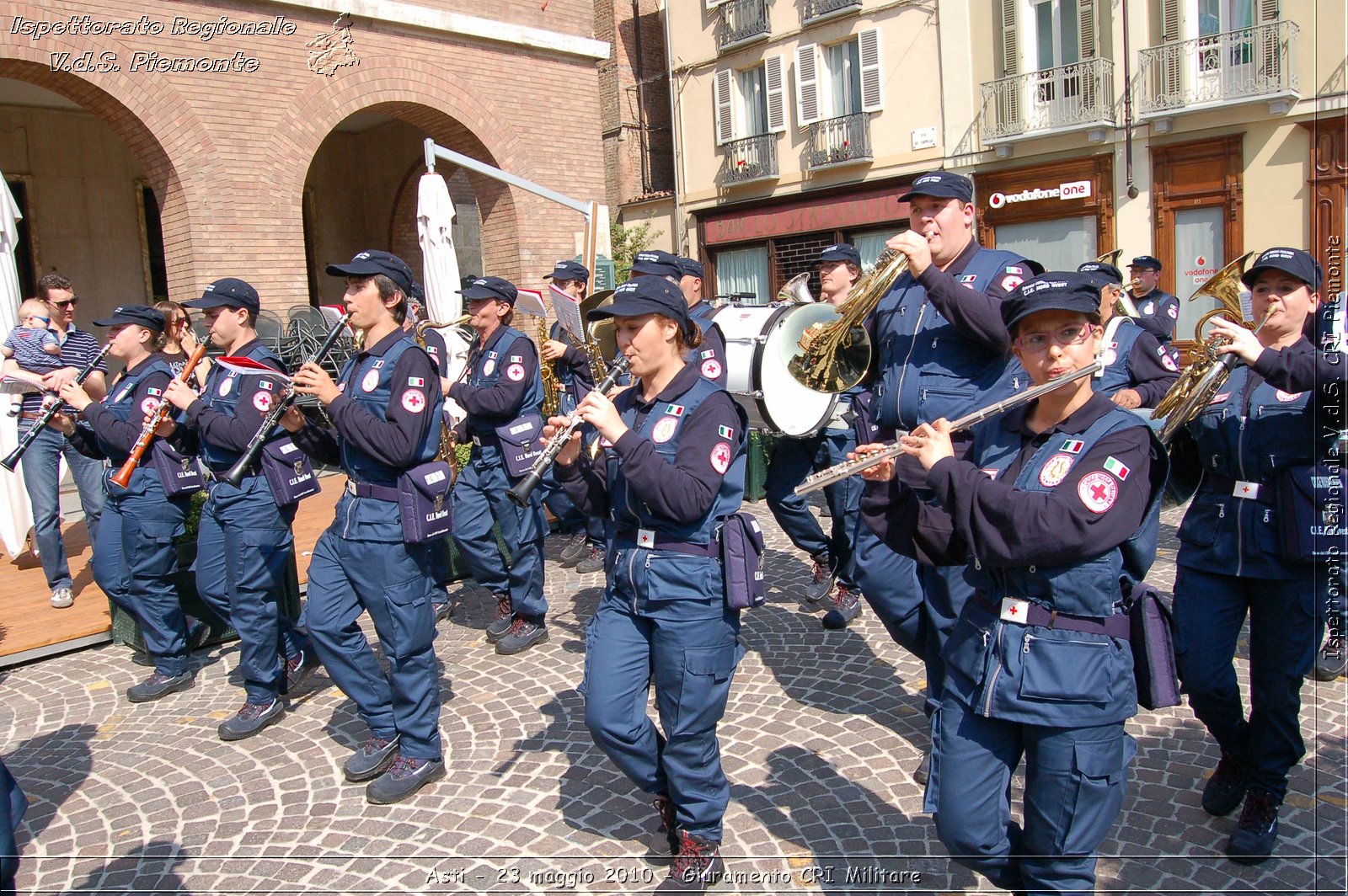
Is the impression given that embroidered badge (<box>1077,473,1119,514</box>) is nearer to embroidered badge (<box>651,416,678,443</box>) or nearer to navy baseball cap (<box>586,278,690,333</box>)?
embroidered badge (<box>651,416,678,443</box>)

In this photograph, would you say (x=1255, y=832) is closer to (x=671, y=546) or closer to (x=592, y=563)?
(x=671, y=546)

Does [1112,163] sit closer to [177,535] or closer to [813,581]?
[813,581]

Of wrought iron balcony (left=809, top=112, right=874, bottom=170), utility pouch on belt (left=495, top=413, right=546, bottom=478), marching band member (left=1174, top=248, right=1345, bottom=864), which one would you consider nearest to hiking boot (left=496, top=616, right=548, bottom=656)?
utility pouch on belt (left=495, top=413, right=546, bottom=478)

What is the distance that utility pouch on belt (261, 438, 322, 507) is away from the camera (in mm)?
5137

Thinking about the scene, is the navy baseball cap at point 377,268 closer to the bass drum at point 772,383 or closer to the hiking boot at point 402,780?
the hiking boot at point 402,780

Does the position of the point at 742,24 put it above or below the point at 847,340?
above

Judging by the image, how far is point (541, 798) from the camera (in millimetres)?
4246

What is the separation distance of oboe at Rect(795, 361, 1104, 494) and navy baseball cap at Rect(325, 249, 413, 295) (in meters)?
2.39

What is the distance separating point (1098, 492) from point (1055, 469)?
14 centimetres

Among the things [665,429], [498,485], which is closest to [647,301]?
[665,429]

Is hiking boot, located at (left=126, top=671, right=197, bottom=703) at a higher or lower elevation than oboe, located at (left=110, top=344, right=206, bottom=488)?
lower

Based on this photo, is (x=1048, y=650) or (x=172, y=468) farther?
(x=172, y=468)

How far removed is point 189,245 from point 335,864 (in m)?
10.9

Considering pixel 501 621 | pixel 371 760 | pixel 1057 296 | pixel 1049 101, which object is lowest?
pixel 371 760
